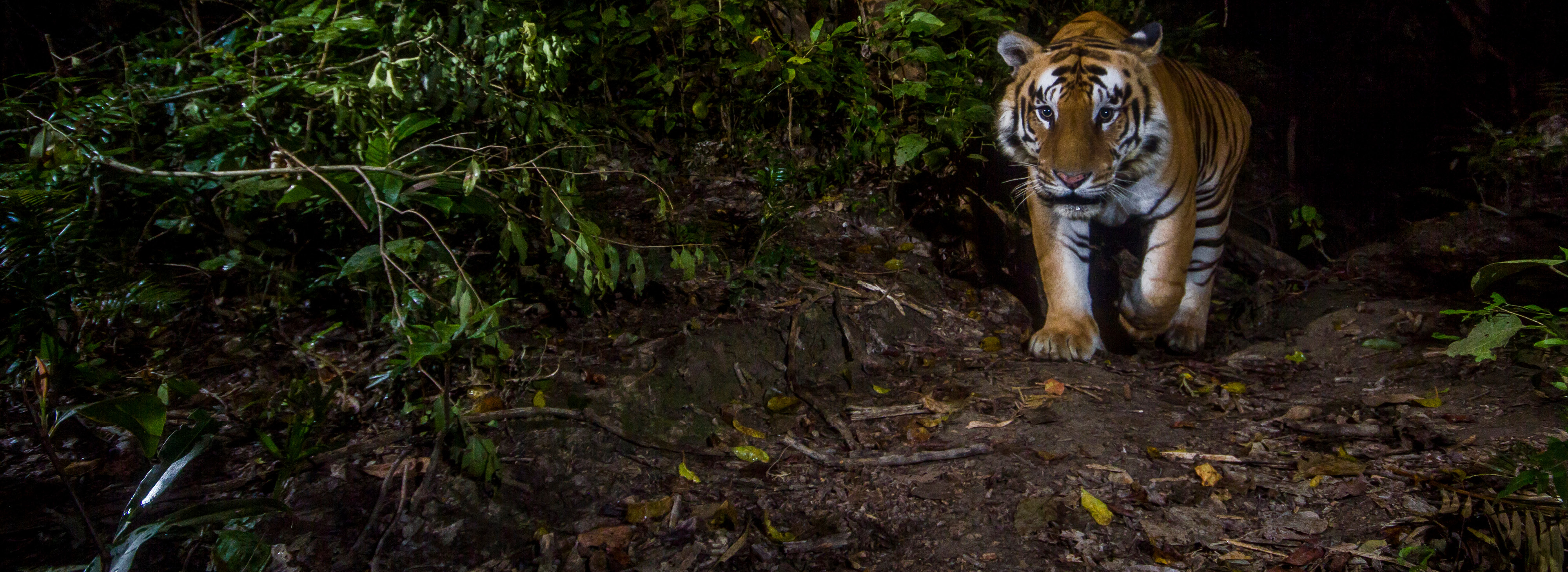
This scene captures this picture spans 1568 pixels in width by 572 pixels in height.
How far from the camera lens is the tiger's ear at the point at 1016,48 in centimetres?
322

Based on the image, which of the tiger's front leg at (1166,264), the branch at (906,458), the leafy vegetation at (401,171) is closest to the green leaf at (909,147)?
the leafy vegetation at (401,171)

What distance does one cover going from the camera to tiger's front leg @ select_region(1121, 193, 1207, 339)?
11.2 feet

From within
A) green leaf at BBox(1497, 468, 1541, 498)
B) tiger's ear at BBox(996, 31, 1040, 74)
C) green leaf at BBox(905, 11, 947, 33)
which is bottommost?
green leaf at BBox(1497, 468, 1541, 498)

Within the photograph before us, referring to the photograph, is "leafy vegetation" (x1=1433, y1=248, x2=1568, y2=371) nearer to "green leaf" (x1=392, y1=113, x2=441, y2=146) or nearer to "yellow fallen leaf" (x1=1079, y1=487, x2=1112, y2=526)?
Answer: "yellow fallen leaf" (x1=1079, y1=487, x2=1112, y2=526)

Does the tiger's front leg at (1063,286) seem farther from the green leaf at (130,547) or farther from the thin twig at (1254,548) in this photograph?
the green leaf at (130,547)

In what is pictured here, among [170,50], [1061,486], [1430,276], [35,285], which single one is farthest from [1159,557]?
[170,50]

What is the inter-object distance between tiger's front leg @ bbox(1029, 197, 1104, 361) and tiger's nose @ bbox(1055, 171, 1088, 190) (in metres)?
0.34

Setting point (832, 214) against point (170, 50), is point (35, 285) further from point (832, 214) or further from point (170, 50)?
point (832, 214)

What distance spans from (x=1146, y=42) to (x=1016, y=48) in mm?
535

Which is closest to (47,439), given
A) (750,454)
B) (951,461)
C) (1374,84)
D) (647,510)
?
(647,510)

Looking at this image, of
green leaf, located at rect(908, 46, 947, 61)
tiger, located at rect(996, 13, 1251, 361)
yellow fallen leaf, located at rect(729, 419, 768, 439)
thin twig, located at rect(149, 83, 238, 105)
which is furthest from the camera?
green leaf, located at rect(908, 46, 947, 61)

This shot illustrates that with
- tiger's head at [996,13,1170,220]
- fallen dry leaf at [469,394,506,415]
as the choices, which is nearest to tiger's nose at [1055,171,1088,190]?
tiger's head at [996,13,1170,220]

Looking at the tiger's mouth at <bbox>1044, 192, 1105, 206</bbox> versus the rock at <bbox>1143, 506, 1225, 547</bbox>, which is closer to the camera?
the rock at <bbox>1143, 506, 1225, 547</bbox>

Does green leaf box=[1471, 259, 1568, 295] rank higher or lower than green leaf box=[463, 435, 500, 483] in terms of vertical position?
higher
